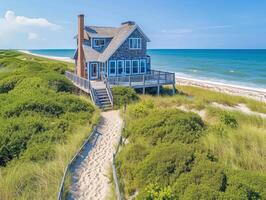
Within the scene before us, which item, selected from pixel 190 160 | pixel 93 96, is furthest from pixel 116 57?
pixel 190 160

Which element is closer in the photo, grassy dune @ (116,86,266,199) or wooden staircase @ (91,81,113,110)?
grassy dune @ (116,86,266,199)

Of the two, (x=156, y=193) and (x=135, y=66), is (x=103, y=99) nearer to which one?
(x=135, y=66)

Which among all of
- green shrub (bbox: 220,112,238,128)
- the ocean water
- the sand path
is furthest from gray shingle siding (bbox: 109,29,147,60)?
the ocean water

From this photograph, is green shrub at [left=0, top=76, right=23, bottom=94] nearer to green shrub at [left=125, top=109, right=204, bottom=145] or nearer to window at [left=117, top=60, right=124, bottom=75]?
window at [left=117, top=60, right=124, bottom=75]

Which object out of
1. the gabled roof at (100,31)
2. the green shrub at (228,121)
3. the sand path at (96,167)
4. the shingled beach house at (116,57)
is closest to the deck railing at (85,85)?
the shingled beach house at (116,57)

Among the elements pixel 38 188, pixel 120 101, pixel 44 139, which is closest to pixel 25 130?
pixel 44 139

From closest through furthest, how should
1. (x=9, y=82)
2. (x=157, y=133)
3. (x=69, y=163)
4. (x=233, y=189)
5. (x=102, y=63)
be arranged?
(x=233, y=189), (x=69, y=163), (x=157, y=133), (x=9, y=82), (x=102, y=63)

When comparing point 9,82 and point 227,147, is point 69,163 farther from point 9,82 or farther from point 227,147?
point 9,82
